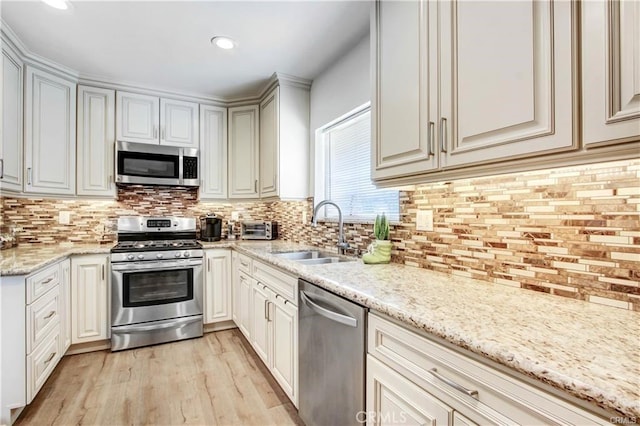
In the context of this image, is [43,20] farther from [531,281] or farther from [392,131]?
[531,281]

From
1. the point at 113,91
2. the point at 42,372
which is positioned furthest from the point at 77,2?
the point at 42,372

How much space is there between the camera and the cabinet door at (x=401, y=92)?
131cm

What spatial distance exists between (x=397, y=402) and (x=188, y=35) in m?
2.51

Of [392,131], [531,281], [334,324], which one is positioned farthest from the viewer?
[392,131]

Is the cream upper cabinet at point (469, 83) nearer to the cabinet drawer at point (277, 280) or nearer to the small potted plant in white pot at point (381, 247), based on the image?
the small potted plant in white pot at point (381, 247)

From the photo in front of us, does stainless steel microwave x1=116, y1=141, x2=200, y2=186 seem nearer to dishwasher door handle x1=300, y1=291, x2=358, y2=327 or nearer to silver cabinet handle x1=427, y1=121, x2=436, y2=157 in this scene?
dishwasher door handle x1=300, y1=291, x2=358, y2=327

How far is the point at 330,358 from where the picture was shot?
1386 mm

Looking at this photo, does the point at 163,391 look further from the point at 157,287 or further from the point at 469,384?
the point at 469,384

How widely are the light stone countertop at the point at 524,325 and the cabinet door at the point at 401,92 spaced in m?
0.51

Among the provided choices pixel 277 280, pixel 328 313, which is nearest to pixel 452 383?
pixel 328 313

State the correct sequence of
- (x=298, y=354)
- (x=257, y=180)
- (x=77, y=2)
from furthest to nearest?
(x=257, y=180)
(x=77, y=2)
(x=298, y=354)

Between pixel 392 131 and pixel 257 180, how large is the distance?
2164mm

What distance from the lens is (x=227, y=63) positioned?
265 centimetres

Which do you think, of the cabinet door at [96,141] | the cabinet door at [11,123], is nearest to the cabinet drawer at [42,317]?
the cabinet door at [11,123]
